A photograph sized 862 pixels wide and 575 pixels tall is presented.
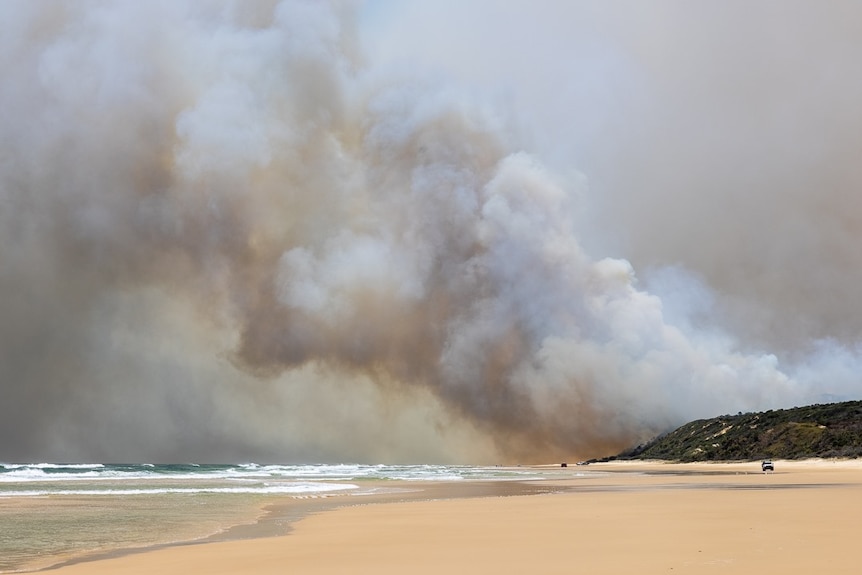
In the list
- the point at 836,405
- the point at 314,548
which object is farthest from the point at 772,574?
the point at 836,405

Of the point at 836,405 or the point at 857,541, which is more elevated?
the point at 836,405

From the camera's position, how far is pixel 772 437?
113m

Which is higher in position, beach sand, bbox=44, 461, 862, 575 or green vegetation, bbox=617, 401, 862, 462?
green vegetation, bbox=617, 401, 862, 462

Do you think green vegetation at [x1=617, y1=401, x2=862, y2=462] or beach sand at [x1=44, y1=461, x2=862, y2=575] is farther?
green vegetation at [x1=617, y1=401, x2=862, y2=462]

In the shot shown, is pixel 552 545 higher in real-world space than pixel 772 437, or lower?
lower

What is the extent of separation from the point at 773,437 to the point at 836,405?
1509cm

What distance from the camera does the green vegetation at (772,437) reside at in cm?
10050

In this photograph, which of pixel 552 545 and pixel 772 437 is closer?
pixel 552 545

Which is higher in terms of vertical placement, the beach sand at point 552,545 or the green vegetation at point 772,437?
the green vegetation at point 772,437

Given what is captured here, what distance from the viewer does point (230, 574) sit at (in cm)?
1350

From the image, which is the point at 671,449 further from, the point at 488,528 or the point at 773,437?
the point at 488,528

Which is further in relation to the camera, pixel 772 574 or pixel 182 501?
pixel 182 501

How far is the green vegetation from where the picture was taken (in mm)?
100500

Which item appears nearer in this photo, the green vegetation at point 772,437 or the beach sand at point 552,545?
the beach sand at point 552,545
